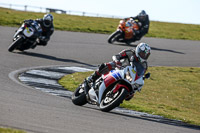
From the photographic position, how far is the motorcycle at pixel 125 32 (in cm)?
2284

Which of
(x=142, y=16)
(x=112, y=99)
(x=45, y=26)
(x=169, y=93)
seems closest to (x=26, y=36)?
(x=45, y=26)

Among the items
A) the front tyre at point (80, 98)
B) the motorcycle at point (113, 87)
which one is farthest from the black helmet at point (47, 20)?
the motorcycle at point (113, 87)

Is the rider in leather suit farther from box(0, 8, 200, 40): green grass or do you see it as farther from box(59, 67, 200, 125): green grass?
box(0, 8, 200, 40): green grass

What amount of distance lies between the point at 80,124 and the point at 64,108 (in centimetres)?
160

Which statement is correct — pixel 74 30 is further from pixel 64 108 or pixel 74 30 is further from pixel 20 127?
pixel 20 127

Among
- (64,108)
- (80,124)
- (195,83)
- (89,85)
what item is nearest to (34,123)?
(80,124)

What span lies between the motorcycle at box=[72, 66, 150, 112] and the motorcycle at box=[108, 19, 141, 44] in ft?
45.5

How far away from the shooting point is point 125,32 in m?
23.0

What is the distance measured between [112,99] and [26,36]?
8898mm

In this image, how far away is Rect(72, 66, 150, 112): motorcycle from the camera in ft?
27.9

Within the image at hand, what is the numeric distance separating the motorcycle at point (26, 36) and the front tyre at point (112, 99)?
8.35m

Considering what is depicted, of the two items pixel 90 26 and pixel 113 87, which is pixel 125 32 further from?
pixel 113 87

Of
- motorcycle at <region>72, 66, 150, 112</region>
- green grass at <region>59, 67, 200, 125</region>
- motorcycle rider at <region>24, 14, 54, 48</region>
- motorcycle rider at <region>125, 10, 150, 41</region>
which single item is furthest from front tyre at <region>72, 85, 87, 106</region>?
motorcycle rider at <region>125, 10, 150, 41</region>

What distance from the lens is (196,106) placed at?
41.0 feet
